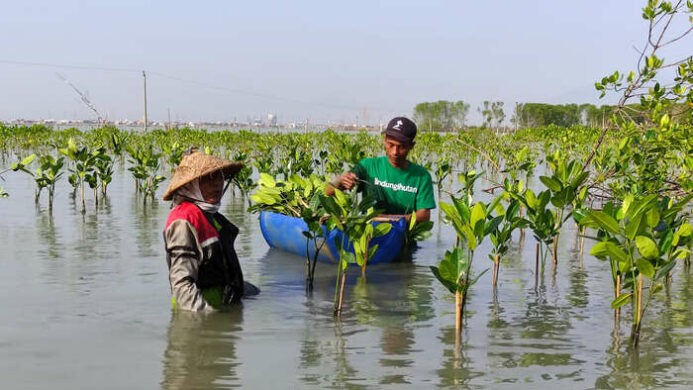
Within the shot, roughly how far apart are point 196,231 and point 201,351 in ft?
2.26

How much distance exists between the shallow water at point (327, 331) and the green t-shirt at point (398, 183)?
25.7 inches

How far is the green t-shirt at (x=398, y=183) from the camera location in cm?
691

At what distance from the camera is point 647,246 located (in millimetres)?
3990

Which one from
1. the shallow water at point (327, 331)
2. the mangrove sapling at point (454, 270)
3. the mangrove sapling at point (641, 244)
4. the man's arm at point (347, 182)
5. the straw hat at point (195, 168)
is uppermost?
the straw hat at point (195, 168)

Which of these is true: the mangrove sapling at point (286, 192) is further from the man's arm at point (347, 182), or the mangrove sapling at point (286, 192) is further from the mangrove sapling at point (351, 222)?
the mangrove sapling at point (351, 222)

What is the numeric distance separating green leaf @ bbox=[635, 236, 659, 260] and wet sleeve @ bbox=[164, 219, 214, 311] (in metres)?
2.44

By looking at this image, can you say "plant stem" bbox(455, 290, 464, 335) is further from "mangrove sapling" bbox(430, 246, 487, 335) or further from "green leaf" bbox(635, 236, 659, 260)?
"green leaf" bbox(635, 236, 659, 260)

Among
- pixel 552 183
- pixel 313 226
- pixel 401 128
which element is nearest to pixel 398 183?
pixel 401 128

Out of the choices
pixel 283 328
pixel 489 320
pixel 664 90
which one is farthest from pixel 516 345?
pixel 664 90

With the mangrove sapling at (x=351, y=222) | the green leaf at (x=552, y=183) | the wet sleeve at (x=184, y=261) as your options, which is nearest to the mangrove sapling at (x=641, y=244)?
the green leaf at (x=552, y=183)

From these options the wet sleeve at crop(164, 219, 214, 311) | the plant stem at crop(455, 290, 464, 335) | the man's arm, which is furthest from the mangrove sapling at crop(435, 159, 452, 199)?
the wet sleeve at crop(164, 219, 214, 311)

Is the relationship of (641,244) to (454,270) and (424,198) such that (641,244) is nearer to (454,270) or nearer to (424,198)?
(454,270)

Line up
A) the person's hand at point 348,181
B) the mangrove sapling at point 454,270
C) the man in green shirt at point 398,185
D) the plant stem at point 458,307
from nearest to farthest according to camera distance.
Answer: the mangrove sapling at point 454,270, the plant stem at point 458,307, the person's hand at point 348,181, the man in green shirt at point 398,185

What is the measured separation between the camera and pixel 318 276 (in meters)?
6.75
